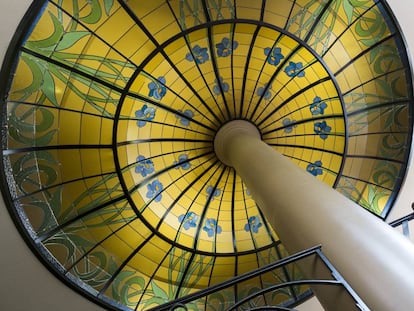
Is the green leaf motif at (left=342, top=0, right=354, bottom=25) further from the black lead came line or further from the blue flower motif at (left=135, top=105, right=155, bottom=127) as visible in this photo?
the blue flower motif at (left=135, top=105, right=155, bottom=127)

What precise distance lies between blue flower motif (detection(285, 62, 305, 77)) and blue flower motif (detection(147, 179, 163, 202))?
14.5 ft

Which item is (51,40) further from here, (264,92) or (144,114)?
(264,92)

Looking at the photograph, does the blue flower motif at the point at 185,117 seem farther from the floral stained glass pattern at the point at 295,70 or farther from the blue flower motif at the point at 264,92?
the floral stained glass pattern at the point at 295,70

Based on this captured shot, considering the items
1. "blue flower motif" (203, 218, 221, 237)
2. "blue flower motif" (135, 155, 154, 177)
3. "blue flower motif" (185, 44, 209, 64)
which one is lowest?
"blue flower motif" (203, 218, 221, 237)

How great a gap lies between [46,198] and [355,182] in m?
7.86

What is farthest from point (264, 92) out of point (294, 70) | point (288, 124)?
point (288, 124)

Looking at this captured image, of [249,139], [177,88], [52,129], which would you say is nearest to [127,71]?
[177,88]

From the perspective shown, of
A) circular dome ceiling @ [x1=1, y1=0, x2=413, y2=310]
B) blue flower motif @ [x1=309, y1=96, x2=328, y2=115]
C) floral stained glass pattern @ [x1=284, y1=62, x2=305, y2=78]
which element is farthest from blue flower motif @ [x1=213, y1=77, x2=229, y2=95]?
blue flower motif @ [x1=309, y1=96, x2=328, y2=115]

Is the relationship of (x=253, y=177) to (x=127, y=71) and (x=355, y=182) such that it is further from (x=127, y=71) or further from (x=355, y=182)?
(x=355, y=182)

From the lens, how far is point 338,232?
465 centimetres

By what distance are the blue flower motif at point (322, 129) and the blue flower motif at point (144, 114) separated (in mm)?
4427

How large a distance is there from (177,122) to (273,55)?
293cm

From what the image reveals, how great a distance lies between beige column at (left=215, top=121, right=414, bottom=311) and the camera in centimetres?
379

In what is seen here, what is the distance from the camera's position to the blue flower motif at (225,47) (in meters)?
8.82
